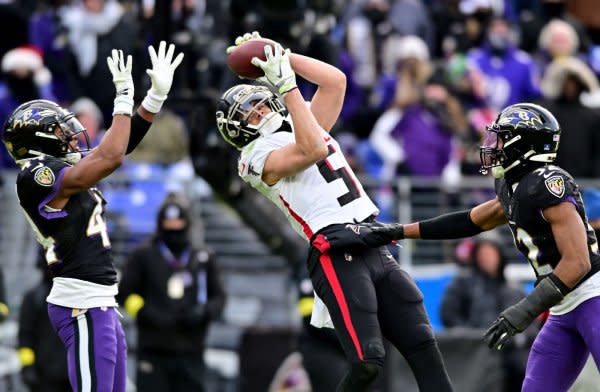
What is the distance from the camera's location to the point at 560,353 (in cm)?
752

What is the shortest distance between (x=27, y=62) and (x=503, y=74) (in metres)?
4.55

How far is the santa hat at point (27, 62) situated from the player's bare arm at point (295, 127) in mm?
5936

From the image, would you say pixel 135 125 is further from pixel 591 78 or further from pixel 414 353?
pixel 591 78

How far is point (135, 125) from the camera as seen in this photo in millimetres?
7898

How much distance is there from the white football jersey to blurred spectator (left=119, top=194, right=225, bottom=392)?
3760mm

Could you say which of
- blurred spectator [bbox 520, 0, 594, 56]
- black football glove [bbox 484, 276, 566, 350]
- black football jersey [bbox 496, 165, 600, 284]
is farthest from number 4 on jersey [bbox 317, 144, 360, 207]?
blurred spectator [bbox 520, 0, 594, 56]

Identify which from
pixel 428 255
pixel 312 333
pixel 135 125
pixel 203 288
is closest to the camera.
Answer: pixel 135 125

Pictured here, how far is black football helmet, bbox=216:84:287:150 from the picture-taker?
7766 mm

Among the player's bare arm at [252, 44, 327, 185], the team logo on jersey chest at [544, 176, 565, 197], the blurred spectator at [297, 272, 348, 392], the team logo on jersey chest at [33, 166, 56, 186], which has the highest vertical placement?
the player's bare arm at [252, 44, 327, 185]

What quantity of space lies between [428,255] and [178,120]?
259 cm

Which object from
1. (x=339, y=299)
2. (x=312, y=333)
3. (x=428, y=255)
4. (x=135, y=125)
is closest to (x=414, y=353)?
(x=339, y=299)

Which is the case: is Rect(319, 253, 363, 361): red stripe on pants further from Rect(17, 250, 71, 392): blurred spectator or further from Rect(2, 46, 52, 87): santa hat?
Rect(2, 46, 52, 87): santa hat

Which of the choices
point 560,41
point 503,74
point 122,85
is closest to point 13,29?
point 503,74

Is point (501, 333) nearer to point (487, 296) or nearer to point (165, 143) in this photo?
point (487, 296)
